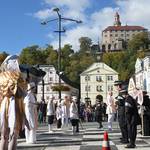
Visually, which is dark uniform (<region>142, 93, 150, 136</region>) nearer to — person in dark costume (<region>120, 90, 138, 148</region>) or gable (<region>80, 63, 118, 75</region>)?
person in dark costume (<region>120, 90, 138, 148</region>)

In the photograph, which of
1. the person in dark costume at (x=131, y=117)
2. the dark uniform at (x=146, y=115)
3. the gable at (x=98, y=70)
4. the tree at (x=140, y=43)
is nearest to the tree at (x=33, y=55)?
the gable at (x=98, y=70)

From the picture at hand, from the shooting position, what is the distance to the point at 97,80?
487ft

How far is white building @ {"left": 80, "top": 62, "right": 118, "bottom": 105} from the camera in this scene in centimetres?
14688

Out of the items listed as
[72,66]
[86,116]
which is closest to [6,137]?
[86,116]

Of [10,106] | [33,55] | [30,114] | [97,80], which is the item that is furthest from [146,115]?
[33,55]

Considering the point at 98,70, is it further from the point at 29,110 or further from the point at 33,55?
the point at 29,110

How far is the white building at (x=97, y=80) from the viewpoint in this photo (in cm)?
14688

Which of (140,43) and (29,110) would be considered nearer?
(29,110)

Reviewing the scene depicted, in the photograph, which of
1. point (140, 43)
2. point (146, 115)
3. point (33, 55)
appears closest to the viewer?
point (146, 115)

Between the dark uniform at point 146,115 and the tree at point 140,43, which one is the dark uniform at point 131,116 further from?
the tree at point 140,43

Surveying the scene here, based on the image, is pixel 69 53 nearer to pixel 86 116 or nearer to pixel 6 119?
pixel 86 116

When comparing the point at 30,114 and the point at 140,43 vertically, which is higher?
the point at 140,43

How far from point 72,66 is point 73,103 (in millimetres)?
135885

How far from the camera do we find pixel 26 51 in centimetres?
15025
